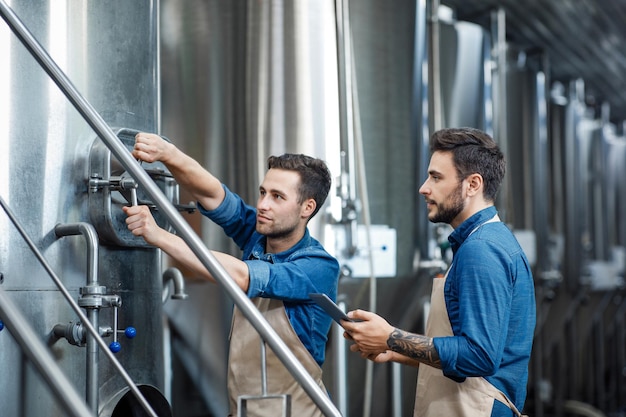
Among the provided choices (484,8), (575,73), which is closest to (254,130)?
(484,8)

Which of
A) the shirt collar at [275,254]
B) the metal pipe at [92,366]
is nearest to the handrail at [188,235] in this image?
the metal pipe at [92,366]

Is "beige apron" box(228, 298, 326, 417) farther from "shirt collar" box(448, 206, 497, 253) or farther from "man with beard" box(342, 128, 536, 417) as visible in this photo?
"shirt collar" box(448, 206, 497, 253)

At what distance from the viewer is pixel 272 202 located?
7.22ft

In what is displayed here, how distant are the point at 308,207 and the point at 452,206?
1.55ft

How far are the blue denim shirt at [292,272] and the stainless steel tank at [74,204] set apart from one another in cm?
32

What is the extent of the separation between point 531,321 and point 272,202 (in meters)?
0.78

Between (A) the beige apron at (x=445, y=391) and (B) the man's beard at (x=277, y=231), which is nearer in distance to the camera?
(A) the beige apron at (x=445, y=391)

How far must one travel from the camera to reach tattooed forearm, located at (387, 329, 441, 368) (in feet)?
6.10

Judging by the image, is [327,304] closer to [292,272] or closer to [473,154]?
[292,272]

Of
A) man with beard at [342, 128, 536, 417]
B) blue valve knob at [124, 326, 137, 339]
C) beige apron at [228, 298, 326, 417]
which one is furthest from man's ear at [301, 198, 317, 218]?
blue valve knob at [124, 326, 137, 339]

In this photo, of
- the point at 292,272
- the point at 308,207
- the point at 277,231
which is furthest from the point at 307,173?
the point at 292,272

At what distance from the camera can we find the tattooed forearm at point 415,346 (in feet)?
6.10

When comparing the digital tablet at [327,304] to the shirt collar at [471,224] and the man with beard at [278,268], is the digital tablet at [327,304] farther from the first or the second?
the shirt collar at [471,224]

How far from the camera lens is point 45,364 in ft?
3.75
